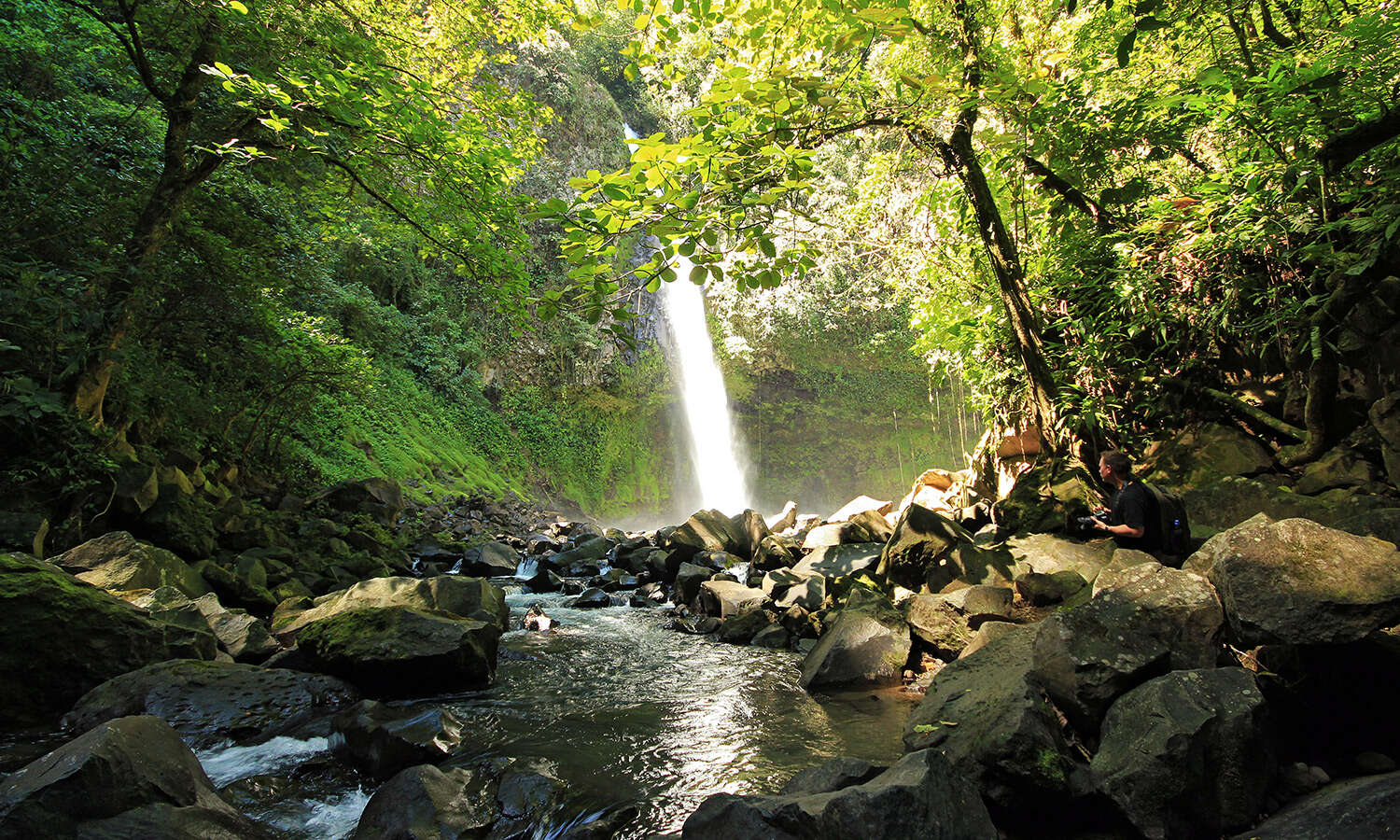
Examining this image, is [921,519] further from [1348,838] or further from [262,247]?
[262,247]

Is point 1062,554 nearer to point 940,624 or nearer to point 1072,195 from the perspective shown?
point 940,624

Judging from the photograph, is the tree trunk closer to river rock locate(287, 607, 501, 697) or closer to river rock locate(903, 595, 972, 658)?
river rock locate(287, 607, 501, 697)

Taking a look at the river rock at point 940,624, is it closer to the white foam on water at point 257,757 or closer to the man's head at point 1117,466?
the man's head at point 1117,466

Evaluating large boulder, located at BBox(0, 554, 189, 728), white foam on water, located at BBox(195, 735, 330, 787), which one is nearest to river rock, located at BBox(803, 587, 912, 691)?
white foam on water, located at BBox(195, 735, 330, 787)

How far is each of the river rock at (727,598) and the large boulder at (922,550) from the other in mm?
1716

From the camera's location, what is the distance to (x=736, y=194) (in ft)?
7.88

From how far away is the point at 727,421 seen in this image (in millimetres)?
29000

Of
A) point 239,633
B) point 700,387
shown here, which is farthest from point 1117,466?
point 700,387

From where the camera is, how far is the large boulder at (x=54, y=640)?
155 inches

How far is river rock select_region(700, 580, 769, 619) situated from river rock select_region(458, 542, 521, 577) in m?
4.50

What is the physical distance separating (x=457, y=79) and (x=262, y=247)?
336 centimetres

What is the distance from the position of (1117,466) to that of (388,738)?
5634mm

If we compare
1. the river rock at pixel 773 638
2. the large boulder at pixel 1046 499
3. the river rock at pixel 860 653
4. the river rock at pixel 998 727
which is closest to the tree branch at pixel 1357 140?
the large boulder at pixel 1046 499

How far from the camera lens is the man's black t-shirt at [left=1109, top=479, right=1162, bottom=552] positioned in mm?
4699
